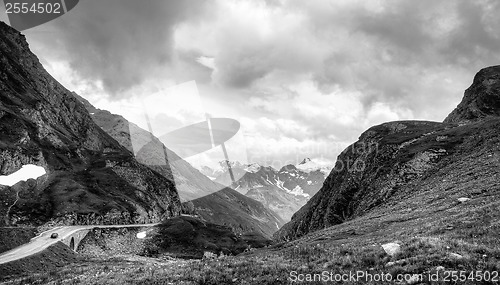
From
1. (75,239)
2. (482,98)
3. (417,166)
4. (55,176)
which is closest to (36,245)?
(75,239)

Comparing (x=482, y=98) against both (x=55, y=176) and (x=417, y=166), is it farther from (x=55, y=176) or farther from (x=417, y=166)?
(x=55, y=176)

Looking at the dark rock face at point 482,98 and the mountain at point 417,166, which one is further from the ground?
the dark rock face at point 482,98

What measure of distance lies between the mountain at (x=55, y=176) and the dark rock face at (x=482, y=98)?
16517 centimetres

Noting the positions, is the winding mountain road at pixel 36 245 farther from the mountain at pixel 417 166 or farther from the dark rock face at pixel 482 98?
the dark rock face at pixel 482 98

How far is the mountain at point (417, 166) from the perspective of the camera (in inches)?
2133

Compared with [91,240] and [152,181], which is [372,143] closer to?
[91,240]

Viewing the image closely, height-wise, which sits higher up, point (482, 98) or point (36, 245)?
point (482, 98)

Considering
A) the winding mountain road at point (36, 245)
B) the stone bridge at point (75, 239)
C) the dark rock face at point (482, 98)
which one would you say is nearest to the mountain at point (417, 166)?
the dark rock face at point (482, 98)

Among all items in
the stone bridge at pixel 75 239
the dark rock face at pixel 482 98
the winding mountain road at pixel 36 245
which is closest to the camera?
the winding mountain road at pixel 36 245

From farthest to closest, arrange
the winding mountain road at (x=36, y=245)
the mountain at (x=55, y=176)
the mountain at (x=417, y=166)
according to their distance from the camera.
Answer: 1. the mountain at (x=55, y=176)
2. the mountain at (x=417, y=166)
3. the winding mountain road at (x=36, y=245)

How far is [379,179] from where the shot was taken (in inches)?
3725

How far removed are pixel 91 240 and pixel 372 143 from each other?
11257 cm

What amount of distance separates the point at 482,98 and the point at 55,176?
205m

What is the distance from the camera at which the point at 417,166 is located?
277ft
